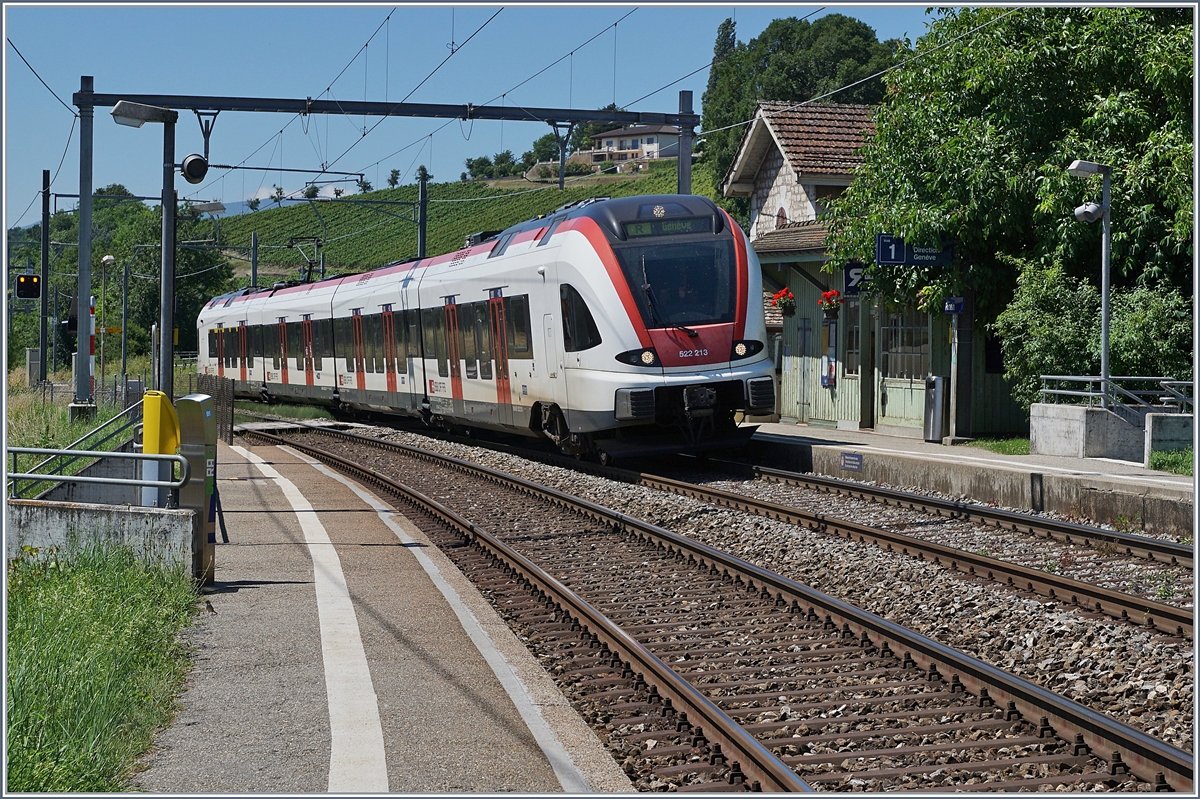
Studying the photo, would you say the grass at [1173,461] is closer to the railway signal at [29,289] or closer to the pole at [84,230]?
the pole at [84,230]

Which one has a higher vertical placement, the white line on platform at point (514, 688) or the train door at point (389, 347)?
the train door at point (389, 347)

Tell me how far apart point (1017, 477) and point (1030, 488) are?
0.24 metres

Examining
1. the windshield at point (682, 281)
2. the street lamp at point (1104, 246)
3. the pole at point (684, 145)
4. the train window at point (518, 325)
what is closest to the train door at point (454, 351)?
the train window at point (518, 325)

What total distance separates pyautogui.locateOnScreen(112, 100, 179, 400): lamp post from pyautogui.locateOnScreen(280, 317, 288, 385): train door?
18307 millimetres

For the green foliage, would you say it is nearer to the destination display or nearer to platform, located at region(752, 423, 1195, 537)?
platform, located at region(752, 423, 1195, 537)

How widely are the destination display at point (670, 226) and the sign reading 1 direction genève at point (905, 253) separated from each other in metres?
4.91

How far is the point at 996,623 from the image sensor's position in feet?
26.6

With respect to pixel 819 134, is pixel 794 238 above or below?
below

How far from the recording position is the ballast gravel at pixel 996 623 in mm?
6500

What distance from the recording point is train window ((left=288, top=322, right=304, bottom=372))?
106 feet

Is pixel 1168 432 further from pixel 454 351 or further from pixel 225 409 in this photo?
pixel 225 409

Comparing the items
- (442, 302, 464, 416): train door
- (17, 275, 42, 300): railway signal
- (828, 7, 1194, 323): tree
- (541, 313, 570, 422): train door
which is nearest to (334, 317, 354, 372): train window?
(17, 275, 42, 300): railway signal

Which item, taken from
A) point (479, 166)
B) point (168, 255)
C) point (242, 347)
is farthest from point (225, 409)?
point (479, 166)

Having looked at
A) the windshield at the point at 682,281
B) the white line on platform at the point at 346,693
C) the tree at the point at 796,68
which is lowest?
the white line on platform at the point at 346,693
